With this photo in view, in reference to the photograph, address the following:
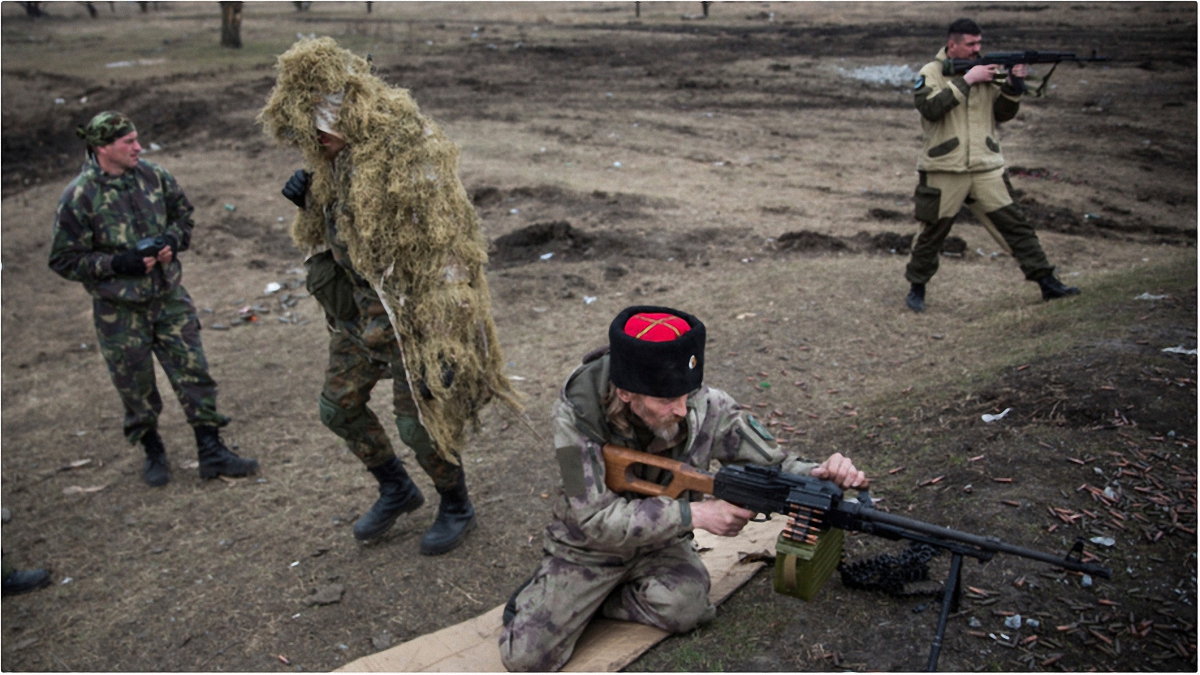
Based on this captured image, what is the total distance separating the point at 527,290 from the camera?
26.6 ft

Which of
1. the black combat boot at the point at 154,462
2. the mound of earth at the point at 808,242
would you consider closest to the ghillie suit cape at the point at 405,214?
the black combat boot at the point at 154,462

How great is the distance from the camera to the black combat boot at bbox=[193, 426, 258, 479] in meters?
5.61

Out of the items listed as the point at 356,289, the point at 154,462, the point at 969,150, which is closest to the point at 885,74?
the point at 969,150

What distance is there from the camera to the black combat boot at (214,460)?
18.4 ft

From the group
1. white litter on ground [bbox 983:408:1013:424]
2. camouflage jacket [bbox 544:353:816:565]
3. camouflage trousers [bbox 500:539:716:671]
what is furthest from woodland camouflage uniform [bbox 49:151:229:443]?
white litter on ground [bbox 983:408:1013:424]

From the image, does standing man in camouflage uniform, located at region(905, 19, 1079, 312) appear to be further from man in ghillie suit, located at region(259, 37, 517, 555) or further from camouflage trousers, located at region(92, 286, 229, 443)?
camouflage trousers, located at region(92, 286, 229, 443)

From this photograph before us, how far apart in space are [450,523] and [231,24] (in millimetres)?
20779

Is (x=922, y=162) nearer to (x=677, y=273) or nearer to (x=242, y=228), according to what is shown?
(x=677, y=273)

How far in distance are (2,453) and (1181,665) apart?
22.6 ft

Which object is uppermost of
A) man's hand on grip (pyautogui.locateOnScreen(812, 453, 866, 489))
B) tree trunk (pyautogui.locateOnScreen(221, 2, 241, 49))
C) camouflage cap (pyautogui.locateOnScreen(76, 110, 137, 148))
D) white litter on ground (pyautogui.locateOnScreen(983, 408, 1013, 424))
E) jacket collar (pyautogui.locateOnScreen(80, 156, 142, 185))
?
tree trunk (pyautogui.locateOnScreen(221, 2, 241, 49))

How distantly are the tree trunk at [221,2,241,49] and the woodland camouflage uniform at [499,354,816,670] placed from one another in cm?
2146

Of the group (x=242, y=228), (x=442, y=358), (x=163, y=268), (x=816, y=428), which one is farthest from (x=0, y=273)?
(x=816, y=428)

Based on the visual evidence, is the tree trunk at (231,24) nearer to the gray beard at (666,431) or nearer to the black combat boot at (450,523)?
the black combat boot at (450,523)

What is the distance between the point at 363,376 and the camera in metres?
4.48
